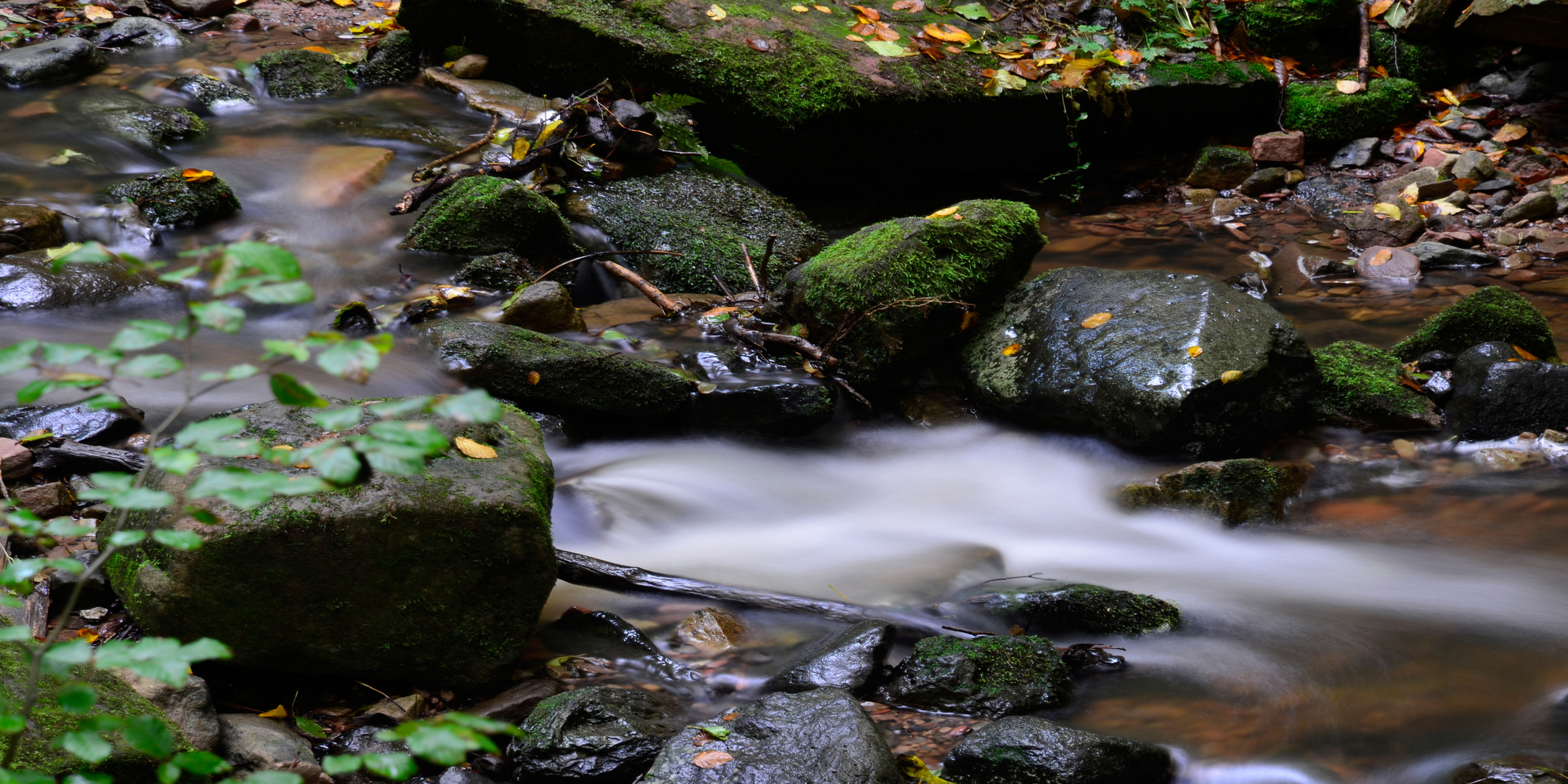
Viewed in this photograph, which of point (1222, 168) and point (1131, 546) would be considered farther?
point (1222, 168)

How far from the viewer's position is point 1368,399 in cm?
480

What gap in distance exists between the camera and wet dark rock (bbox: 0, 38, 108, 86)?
7000mm

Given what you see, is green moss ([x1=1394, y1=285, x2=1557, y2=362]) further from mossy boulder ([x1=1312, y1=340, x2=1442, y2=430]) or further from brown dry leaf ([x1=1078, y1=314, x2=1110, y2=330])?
brown dry leaf ([x1=1078, y1=314, x2=1110, y2=330])

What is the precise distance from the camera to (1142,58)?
324 inches

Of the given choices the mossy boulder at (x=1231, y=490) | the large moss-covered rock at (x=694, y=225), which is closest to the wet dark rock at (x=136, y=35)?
the large moss-covered rock at (x=694, y=225)

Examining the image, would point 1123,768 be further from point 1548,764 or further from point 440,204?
point 440,204

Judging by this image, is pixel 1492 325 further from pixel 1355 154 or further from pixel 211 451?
pixel 211 451

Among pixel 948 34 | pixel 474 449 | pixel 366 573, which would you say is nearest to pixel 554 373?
pixel 474 449

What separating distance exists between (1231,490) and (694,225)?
3.53 meters

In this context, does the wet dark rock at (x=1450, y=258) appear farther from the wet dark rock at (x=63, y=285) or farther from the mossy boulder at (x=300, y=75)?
the mossy boulder at (x=300, y=75)

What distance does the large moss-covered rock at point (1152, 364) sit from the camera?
4.39m

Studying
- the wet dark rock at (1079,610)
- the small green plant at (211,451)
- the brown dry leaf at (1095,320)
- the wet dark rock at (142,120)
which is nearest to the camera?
the small green plant at (211,451)

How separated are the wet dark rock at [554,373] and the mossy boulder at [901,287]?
894 mm

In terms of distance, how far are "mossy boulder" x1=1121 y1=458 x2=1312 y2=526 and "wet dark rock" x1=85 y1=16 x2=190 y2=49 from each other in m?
8.65
